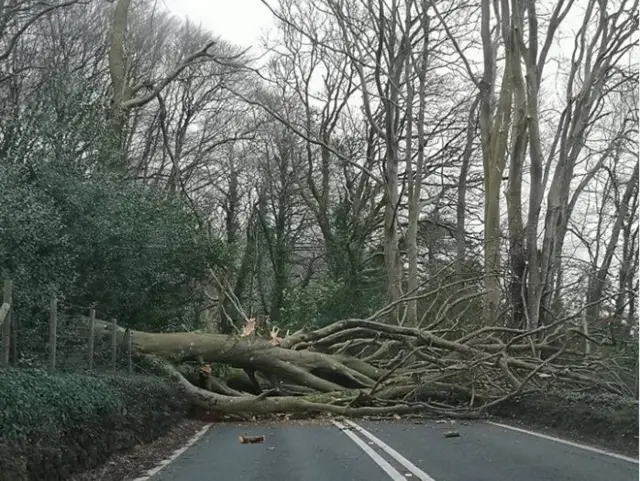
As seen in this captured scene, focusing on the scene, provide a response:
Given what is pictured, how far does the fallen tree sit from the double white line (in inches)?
73.8

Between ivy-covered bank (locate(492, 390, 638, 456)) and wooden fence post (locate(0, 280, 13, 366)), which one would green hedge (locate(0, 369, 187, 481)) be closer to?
wooden fence post (locate(0, 280, 13, 366))

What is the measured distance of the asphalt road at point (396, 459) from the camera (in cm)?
941

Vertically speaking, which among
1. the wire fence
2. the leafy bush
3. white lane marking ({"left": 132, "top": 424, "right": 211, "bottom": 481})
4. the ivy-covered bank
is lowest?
white lane marking ({"left": 132, "top": 424, "right": 211, "bottom": 481})

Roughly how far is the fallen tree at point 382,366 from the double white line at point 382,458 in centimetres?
187

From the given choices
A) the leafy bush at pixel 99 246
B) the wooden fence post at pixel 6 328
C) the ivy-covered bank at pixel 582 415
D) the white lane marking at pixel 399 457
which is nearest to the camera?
the wooden fence post at pixel 6 328

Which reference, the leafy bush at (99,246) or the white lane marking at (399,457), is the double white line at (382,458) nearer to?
the white lane marking at (399,457)

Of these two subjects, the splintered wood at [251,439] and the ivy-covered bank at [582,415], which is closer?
the ivy-covered bank at [582,415]

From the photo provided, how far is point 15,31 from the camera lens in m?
26.0

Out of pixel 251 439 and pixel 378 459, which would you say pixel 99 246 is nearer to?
pixel 251 439

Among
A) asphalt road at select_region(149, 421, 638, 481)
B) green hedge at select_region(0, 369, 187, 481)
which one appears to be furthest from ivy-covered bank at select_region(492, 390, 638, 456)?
green hedge at select_region(0, 369, 187, 481)

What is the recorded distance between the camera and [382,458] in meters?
11.2

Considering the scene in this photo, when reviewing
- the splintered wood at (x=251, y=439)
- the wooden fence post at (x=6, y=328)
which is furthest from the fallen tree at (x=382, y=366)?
the wooden fence post at (x=6, y=328)

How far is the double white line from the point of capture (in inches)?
372

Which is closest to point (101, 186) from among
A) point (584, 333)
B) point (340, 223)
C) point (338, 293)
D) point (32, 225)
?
point (32, 225)
